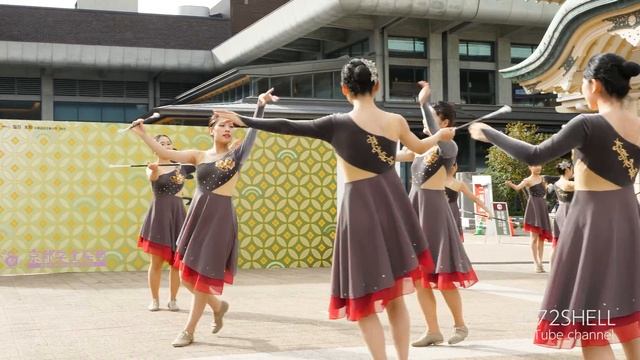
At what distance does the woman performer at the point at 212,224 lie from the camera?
6.48 meters

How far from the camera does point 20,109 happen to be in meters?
41.3

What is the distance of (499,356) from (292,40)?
1264 inches

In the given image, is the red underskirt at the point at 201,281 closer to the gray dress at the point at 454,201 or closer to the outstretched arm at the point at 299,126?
the outstretched arm at the point at 299,126

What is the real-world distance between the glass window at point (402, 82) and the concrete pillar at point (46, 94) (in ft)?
62.0

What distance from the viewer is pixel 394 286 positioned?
4.64 meters

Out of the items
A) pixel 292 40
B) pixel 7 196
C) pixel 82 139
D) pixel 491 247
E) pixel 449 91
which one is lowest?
pixel 491 247

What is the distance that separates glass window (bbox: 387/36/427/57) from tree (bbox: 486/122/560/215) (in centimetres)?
725

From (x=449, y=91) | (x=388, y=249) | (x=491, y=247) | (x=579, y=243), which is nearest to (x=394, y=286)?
(x=388, y=249)

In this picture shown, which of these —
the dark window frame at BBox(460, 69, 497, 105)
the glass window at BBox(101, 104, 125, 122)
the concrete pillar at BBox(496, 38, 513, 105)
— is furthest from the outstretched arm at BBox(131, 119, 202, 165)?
the glass window at BBox(101, 104, 125, 122)

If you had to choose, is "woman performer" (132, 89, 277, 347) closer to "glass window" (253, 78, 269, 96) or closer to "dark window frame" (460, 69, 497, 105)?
"glass window" (253, 78, 269, 96)

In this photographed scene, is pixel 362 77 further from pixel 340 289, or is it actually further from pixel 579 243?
pixel 579 243

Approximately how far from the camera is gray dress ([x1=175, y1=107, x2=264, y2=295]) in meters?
6.50

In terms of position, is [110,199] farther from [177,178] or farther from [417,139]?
[417,139]

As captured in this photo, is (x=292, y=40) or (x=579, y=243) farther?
(x=292, y=40)
